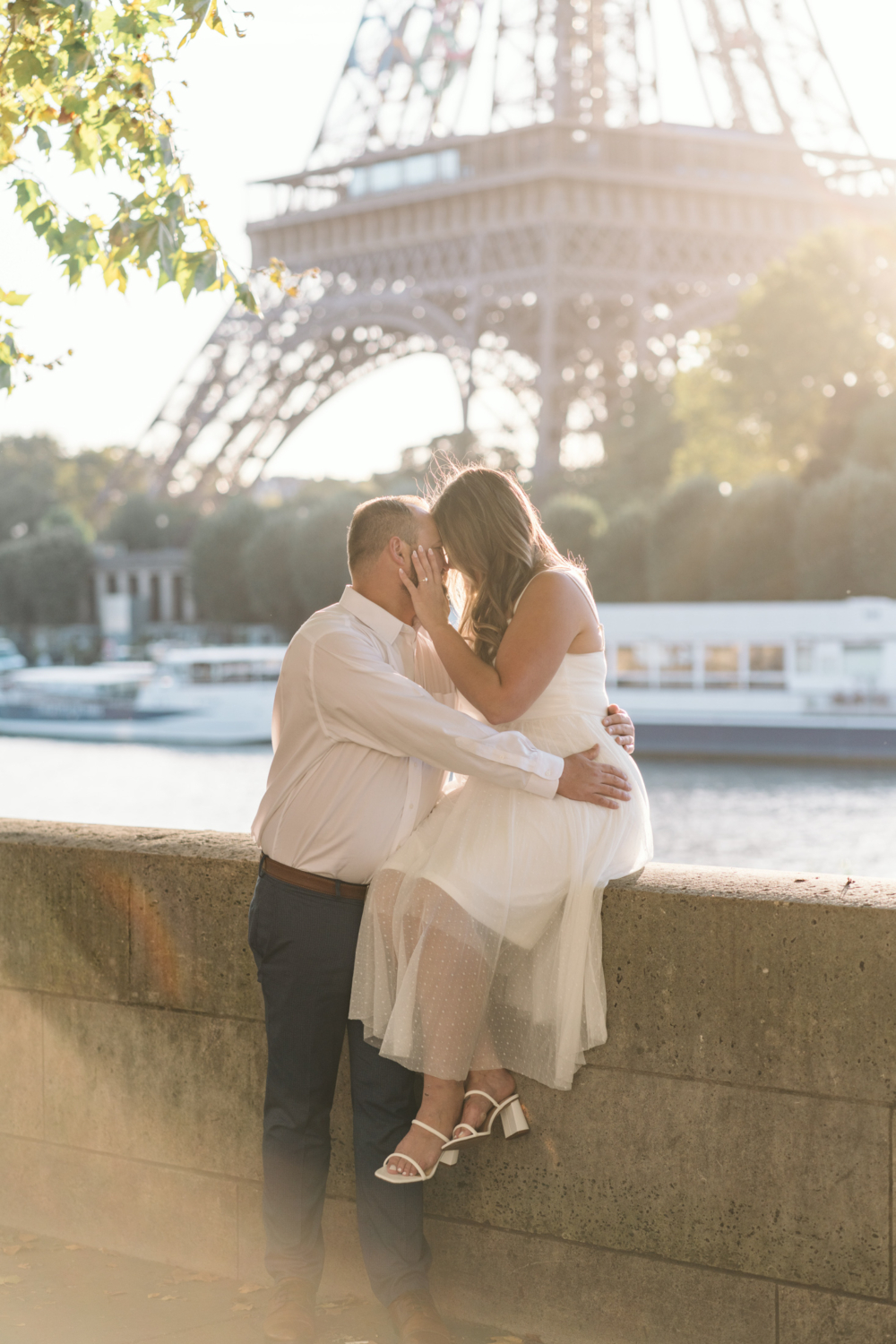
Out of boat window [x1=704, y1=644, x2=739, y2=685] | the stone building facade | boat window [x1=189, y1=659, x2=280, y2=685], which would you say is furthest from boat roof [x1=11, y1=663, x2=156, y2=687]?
boat window [x1=704, y1=644, x2=739, y2=685]

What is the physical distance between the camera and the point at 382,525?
2896mm

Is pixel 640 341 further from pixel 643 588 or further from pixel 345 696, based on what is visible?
pixel 345 696

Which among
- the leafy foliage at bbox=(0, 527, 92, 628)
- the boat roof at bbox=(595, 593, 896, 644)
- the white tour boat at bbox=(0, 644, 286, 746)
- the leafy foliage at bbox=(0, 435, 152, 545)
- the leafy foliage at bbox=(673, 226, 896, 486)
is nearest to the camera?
the boat roof at bbox=(595, 593, 896, 644)

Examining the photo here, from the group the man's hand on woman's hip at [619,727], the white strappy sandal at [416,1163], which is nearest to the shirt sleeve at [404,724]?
the man's hand on woman's hip at [619,727]

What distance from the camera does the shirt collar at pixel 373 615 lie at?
291cm

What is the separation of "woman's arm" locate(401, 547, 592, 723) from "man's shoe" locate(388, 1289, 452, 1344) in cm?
111

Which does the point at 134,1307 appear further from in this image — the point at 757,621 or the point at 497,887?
the point at 757,621

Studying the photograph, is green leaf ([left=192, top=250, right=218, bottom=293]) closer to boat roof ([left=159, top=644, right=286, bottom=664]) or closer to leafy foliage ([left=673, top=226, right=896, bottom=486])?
leafy foliage ([left=673, top=226, right=896, bottom=486])

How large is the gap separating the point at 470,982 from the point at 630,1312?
702 mm

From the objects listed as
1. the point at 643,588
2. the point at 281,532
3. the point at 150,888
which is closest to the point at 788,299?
the point at 643,588

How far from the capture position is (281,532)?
4438 cm

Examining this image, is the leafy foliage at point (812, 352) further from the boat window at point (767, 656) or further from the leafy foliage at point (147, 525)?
the leafy foliage at point (147, 525)

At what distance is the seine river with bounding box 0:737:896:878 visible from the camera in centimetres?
2158

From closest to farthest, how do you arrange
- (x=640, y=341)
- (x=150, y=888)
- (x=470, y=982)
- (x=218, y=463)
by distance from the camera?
1. (x=470, y=982)
2. (x=150, y=888)
3. (x=640, y=341)
4. (x=218, y=463)
